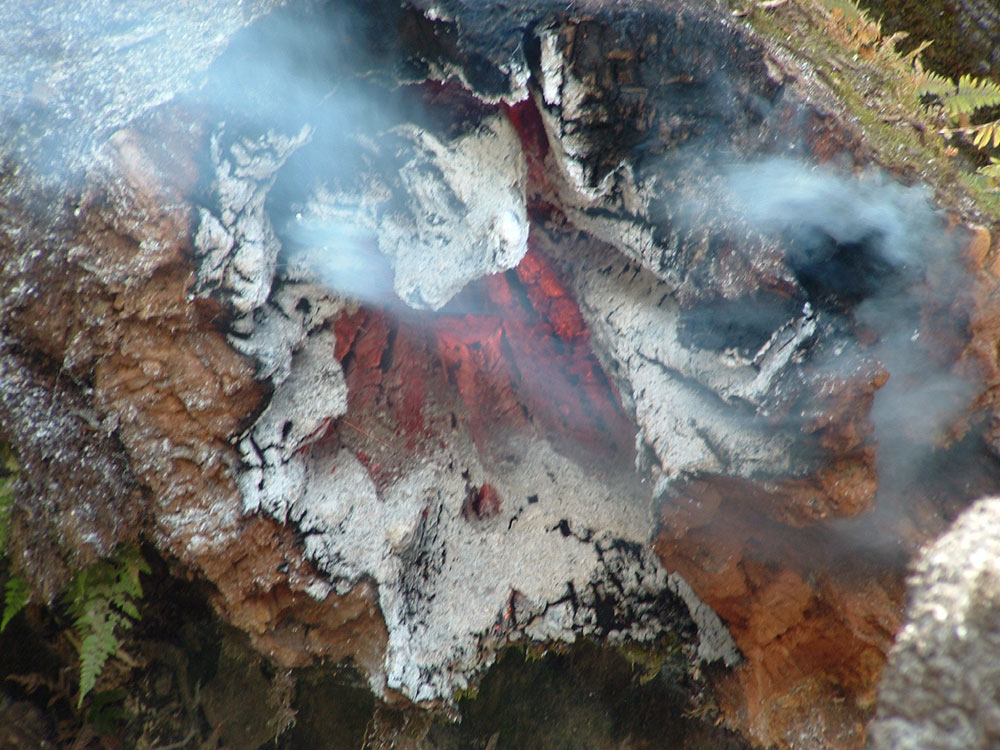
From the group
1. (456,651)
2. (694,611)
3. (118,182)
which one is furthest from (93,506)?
(694,611)

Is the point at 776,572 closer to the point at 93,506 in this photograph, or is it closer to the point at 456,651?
the point at 456,651

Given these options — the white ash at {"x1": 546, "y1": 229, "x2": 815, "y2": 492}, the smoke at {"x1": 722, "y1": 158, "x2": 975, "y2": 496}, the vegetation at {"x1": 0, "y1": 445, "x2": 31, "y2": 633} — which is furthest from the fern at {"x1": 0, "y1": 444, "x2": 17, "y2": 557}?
the smoke at {"x1": 722, "y1": 158, "x2": 975, "y2": 496}

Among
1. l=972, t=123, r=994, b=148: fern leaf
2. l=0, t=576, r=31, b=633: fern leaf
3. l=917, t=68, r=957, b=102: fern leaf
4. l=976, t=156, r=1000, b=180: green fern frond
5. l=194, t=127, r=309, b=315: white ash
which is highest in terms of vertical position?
l=917, t=68, r=957, b=102: fern leaf

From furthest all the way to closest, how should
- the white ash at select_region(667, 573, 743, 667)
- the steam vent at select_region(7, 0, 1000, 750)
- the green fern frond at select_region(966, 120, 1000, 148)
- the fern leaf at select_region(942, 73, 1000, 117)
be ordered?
the white ash at select_region(667, 573, 743, 667)
the fern leaf at select_region(942, 73, 1000, 117)
the green fern frond at select_region(966, 120, 1000, 148)
the steam vent at select_region(7, 0, 1000, 750)

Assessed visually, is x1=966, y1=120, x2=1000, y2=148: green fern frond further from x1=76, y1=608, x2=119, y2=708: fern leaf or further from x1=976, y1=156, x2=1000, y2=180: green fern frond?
x1=76, y1=608, x2=119, y2=708: fern leaf

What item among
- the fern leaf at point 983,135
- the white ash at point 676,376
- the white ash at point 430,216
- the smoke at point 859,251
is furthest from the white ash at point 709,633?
the fern leaf at point 983,135

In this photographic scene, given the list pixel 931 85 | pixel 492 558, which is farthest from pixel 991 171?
pixel 492 558
